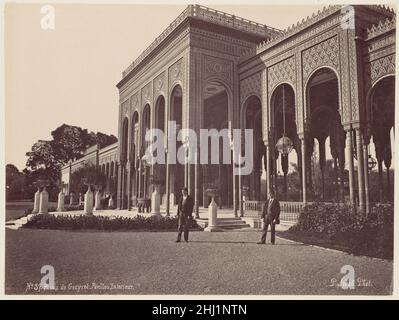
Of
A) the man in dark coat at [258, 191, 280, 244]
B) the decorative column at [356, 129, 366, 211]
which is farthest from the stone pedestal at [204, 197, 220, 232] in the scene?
the decorative column at [356, 129, 366, 211]

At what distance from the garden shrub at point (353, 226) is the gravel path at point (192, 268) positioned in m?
0.38

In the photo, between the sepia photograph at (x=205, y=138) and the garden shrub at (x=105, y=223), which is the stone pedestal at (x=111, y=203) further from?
the garden shrub at (x=105, y=223)

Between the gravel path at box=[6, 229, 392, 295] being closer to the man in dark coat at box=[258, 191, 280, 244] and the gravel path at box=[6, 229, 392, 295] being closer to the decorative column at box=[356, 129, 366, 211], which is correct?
the man in dark coat at box=[258, 191, 280, 244]

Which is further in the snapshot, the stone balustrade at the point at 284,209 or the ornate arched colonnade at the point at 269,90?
the stone balustrade at the point at 284,209

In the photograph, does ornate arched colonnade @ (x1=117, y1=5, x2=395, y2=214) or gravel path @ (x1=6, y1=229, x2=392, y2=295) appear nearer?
gravel path @ (x1=6, y1=229, x2=392, y2=295)

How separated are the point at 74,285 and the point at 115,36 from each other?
584 cm

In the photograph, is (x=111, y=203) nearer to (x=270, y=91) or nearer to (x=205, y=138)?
(x=205, y=138)

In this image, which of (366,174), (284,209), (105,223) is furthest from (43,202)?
(366,174)

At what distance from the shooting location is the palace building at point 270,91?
8852 millimetres

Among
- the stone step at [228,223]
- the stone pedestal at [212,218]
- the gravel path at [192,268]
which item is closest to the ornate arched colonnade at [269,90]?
the stone step at [228,223]

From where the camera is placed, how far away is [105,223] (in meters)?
10.2

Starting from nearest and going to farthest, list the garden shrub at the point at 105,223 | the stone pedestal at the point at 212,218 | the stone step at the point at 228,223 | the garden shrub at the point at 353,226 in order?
the garden shrub at the point at 353,226
the stone pedestal at the point at 212,218
the stone step at the point at 228,223
the garden shrub at the point at 105,223

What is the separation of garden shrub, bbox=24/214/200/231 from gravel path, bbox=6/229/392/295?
2.59 meters

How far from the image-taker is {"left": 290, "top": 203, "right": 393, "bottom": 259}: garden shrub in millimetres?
6382
